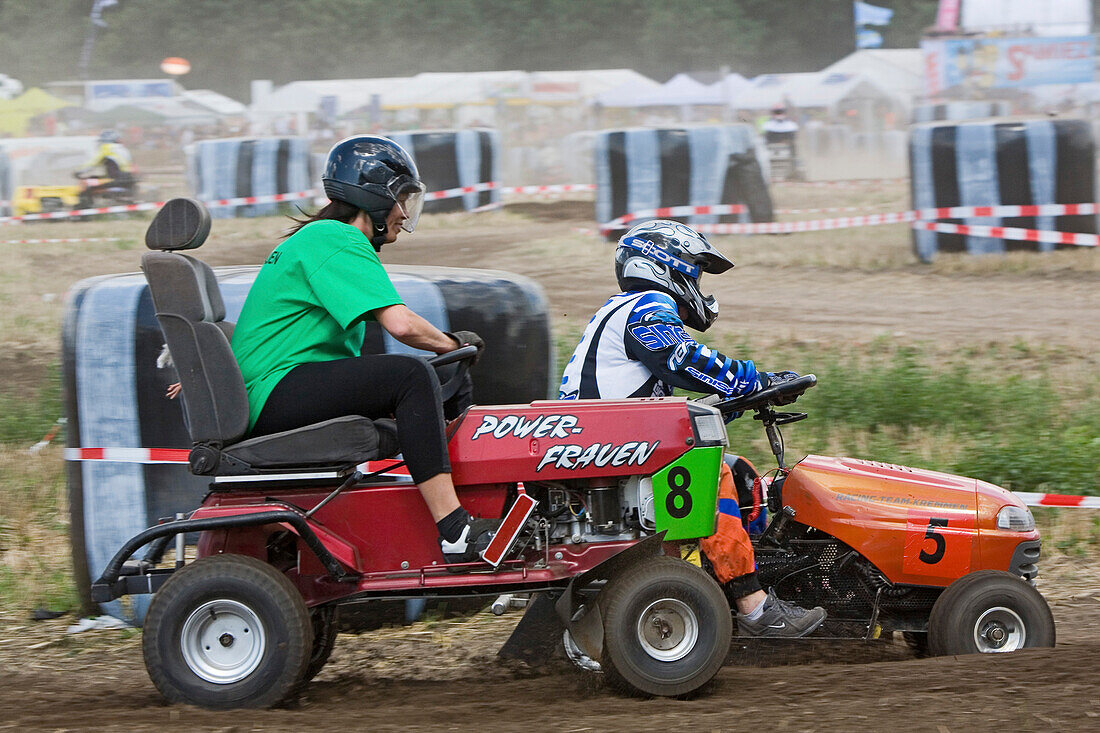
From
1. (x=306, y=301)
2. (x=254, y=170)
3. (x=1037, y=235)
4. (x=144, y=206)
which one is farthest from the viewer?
(x=144, y=206)

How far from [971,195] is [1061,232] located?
1352mm

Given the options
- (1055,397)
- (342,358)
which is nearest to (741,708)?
(342,358)

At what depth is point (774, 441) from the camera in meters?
5.39

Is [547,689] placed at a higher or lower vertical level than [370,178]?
lower

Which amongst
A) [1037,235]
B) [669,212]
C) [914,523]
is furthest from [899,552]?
[669,212]

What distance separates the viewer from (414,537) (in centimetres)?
472

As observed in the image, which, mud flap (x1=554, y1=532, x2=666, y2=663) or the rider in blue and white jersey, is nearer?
mud flap (x1=554, y1=532, x2=666, y2=663)

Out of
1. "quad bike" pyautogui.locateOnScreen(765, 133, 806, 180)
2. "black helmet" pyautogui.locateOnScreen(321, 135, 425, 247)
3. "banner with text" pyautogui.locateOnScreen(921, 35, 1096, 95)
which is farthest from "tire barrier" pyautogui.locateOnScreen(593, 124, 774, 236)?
"black helmet" pyautogui.locateOnScreen(321, 135, 425, 247)

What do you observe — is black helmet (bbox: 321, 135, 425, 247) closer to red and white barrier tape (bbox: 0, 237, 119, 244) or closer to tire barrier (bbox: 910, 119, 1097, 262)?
tire barrier (bbox: 910, 119, 1097, 262)

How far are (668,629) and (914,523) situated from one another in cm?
128

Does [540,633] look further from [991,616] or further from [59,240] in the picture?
[59,240]

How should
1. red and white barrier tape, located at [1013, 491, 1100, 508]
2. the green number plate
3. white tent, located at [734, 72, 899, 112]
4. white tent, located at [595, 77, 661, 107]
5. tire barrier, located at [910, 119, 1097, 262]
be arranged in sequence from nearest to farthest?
the green number plate → red and white barrier tape, located at [1013, 491, 1100, 508] → tire barrier, located at [910, 119, 1097, 262] → white tent, located at [734, 72, 899, 112] → white tent, located at [595, 77, 661, 107]

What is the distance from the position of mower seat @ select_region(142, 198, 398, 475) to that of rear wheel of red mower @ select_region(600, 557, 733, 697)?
3.55 feet

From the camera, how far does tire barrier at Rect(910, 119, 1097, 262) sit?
53.5 feet
